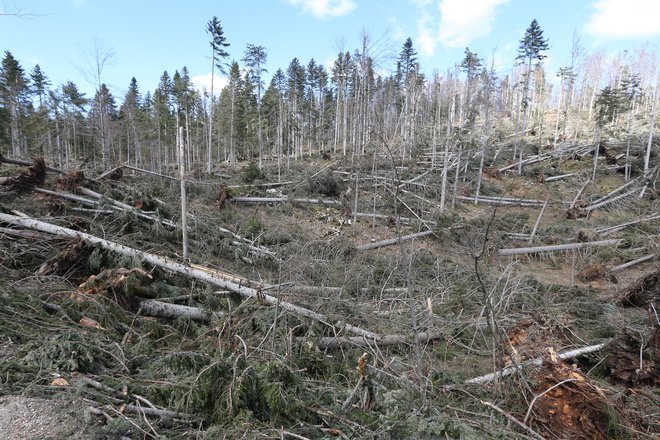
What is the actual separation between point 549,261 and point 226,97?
3858 cm

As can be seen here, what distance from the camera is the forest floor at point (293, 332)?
8.74 feet

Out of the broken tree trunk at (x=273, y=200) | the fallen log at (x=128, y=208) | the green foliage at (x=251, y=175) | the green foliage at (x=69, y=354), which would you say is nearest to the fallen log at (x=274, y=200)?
the broken tree trunk at (x=273, y=200)

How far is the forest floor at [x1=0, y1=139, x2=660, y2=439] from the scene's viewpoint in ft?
8.74

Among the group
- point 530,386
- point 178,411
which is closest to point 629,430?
point 530,386

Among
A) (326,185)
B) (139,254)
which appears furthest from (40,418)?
(326,185)

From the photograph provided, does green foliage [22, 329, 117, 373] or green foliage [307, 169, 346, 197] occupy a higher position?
green foliage [307, 169, 346, 197]

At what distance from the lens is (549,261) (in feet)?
39.7

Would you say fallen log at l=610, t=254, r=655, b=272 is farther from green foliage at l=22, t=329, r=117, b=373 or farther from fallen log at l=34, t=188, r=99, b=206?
fallen log at l=34, t=188, r=99, b=206

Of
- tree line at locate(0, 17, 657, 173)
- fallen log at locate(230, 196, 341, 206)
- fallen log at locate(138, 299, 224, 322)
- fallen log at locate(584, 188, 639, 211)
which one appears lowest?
fallen log at locate(138, 299, 224, 322)

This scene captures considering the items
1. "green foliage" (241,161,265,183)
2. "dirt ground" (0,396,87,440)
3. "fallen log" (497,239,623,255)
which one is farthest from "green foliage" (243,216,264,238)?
"dirt ground" (0,396,87,440)

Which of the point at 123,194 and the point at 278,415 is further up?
the point at 123,194

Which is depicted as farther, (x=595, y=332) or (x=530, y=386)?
(x=595, y=332)

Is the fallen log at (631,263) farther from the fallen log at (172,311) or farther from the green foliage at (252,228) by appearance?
the fallen log at (172,311)

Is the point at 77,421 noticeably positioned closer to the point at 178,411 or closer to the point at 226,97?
the point at 178,411
